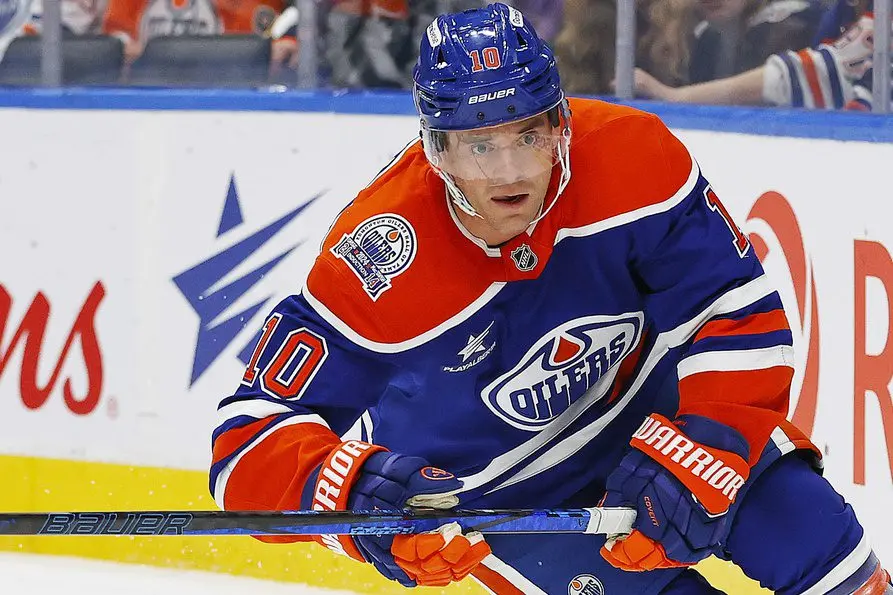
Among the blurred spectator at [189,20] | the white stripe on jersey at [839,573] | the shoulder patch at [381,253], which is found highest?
the shoulder patch at [381,253]

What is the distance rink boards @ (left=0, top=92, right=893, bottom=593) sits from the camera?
3.88 meters

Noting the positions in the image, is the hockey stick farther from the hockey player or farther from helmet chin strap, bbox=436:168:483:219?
helmet chin strap, bbox=436:168:483:219

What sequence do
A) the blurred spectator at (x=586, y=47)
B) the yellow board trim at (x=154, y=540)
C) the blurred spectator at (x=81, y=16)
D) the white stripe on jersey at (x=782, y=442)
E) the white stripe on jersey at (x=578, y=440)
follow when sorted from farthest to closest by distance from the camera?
the blurred spectator at (x=81, y=16) → the yellow board trim at (x=154, y=540) → the blurred spectator at (x=586, y=47) → the white stripe on jersey at (x=578, y=440) → the white stripe on jersey at (x=782, y=442)

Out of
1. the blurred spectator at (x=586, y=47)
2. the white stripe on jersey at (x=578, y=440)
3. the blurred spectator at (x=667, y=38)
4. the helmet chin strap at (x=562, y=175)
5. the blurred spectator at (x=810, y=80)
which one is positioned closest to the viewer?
the helmet chin strap at (x=562, y=175)

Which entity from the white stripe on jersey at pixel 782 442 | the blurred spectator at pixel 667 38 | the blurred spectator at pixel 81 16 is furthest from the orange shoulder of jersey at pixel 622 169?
the blurred spectator at pixel 81 16

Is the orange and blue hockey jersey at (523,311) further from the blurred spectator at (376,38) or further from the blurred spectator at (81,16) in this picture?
the blurred spectator at (81,16)

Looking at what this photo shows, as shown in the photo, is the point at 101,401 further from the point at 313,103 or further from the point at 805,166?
the point at 805,166

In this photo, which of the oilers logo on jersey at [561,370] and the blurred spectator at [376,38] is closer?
the oilers logo on jersey at [561,370]

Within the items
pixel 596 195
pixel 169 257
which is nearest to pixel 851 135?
pixel 596 195

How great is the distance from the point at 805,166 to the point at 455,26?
1303 millimetres

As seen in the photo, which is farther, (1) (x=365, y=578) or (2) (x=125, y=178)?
(2) (x=125, y=178)

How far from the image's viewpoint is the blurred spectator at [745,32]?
10.9ft

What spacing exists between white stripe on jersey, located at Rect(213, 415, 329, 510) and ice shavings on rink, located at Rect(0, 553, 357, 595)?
1582 millimetres

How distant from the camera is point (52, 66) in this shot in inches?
172
